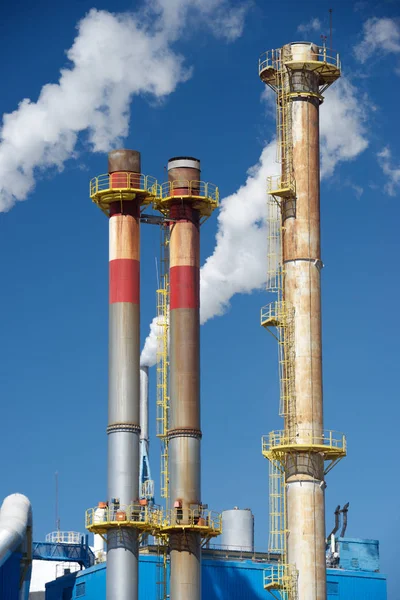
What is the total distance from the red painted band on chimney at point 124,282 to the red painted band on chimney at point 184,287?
192 cm

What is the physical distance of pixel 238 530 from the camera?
283ft

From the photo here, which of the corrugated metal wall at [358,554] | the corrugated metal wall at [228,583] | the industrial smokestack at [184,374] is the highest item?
the industrial smokestack at [184,374]

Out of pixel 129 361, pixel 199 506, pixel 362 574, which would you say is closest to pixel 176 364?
pixel 129 361

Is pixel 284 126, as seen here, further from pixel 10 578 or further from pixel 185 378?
pixel 10 578

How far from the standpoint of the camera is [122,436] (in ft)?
238

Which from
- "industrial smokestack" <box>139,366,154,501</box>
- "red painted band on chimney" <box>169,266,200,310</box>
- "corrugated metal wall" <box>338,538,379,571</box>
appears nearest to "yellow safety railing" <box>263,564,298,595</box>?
"red painted band on chimney" <box>169,266,200,310</box>

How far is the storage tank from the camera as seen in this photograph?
86.0m

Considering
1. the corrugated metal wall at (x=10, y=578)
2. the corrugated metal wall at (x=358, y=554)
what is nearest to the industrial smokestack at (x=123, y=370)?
the corrugated metal wall at (x=10, y=578)

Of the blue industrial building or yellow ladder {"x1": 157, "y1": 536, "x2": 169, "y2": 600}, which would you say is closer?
yellow ladder {"x1": 157, "y1": 536, "x2": 169, "y2": 600}

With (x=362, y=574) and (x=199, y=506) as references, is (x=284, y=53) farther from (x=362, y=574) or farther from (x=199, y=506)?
(x=362, y=574)

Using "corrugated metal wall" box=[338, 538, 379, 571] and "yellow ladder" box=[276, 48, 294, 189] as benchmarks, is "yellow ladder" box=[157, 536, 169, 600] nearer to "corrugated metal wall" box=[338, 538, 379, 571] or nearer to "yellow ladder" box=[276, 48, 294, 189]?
"corrugated metal wall" box=[338, 538, 379, 571]

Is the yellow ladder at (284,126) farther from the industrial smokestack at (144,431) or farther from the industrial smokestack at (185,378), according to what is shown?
the industrial smokestack at (144,431)

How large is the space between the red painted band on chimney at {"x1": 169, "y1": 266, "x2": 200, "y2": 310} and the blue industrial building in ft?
43.2

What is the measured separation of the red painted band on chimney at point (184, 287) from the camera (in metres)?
75.1
